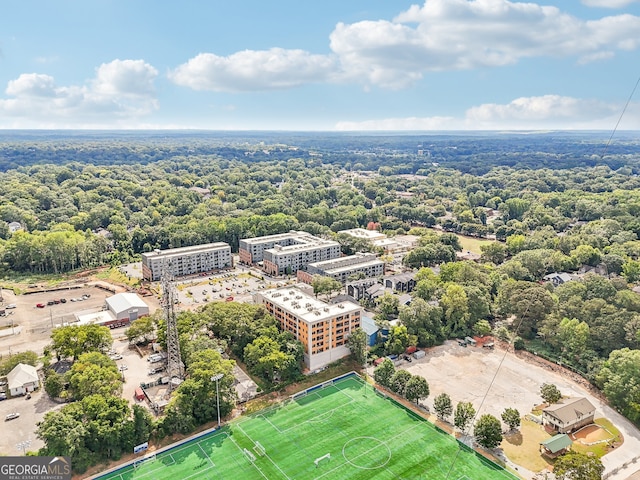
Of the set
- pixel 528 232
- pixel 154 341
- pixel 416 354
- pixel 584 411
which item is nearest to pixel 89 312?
pixel 154 341

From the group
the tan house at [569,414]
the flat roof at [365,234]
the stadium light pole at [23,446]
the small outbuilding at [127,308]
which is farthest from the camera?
the flat roof at [365,234]

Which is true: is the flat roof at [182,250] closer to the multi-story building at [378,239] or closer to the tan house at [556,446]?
the multi-story building at [378,239]

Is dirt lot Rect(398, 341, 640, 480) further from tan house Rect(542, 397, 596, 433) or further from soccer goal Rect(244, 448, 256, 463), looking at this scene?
soccer goal Rect(244, 448, 256, 463)

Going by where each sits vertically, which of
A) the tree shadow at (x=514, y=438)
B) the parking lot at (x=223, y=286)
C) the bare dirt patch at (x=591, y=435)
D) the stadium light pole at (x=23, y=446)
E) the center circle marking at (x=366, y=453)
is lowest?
the parking lot at (x=223, y=286)

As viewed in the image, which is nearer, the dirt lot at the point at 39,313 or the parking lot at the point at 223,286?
the dirt lot at the point at 39,313

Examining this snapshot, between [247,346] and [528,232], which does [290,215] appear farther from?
[247,346]

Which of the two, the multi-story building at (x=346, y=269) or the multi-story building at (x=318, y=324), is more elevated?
the multi-story building at (x=318, y=324)

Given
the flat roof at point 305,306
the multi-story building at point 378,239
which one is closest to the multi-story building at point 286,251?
the multi-story building at point 378,239

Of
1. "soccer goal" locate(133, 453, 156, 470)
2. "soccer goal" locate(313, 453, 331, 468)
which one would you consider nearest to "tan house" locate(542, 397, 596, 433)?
"soccer goal" locate(313, 453, 331, 468)
